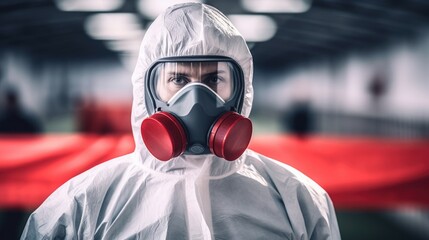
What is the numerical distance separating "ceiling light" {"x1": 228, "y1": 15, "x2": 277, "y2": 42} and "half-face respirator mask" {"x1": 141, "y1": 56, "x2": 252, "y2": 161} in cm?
614

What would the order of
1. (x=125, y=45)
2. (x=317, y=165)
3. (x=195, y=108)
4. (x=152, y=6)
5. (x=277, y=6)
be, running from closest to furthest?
1. (x=195, y=108)
2. (x=317, y=165)
3. (x=277, y=6)
4. (x=152, y=6)
5. (x=125, y=45)

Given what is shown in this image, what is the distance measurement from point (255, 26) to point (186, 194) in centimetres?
757

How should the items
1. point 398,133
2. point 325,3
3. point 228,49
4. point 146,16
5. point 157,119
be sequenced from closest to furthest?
point 157,119, point 228,49, point 325,3, point 398,133, point 146,16

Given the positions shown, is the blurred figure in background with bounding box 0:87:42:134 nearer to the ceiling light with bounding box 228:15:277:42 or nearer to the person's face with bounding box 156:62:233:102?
the person's face with bounding box 156:62:233:102

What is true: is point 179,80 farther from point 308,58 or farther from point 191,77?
point 308,58

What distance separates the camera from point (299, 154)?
2.89m

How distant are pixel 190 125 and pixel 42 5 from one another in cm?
559

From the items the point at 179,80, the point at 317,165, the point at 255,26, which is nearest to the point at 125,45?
the point at 255,26

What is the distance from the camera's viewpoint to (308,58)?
13.5m

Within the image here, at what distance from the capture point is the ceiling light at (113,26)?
317 inches

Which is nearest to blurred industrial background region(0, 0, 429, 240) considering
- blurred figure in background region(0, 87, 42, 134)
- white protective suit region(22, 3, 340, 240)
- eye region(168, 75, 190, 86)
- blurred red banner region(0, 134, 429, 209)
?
blurred figure in background region(0, 87, 42, 134)

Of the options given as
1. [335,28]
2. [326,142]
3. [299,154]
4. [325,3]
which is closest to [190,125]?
[299,154]

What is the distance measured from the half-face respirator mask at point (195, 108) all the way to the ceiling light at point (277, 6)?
15.9ft

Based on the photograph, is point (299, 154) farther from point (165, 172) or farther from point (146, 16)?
point (146, 16)
